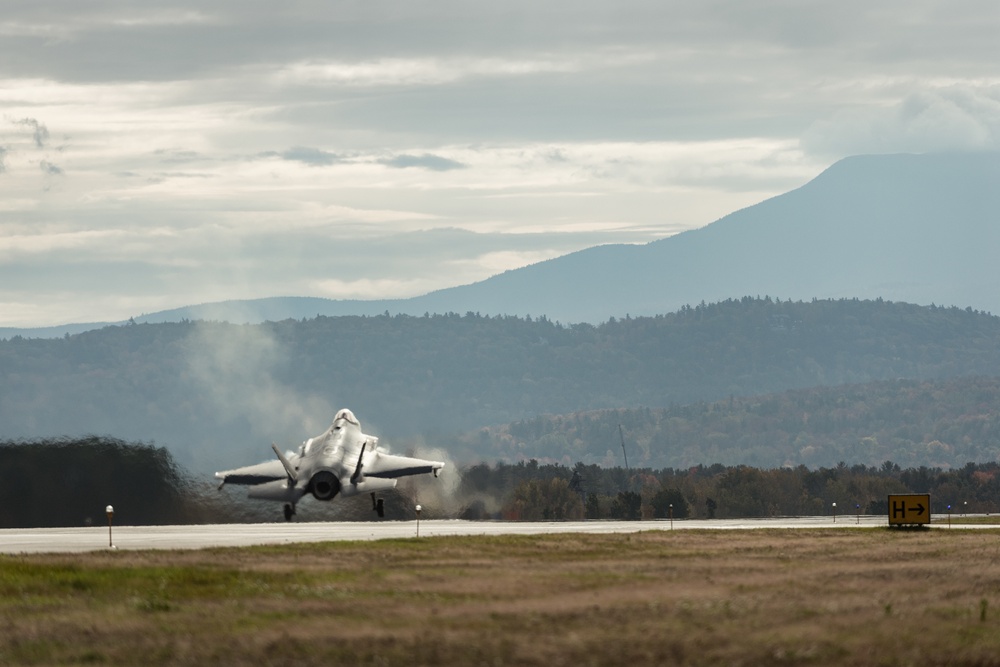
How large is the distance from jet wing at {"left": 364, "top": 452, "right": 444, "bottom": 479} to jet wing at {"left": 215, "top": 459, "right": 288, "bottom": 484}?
5.80 m

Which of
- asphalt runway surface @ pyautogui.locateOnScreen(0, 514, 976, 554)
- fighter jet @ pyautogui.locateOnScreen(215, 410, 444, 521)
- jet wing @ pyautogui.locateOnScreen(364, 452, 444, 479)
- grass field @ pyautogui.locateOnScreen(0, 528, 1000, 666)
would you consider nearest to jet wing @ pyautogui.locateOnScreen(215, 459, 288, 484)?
fighter jet @ pyautogui.locateOnScreen(215, 410, 444, 521)

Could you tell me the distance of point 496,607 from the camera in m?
44.7

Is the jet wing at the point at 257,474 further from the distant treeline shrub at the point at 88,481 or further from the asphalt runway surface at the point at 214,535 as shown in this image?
the distant treeline shrub at the point at 88,481

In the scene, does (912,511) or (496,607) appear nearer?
(496,607)

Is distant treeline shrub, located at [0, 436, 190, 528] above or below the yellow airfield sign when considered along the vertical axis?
above

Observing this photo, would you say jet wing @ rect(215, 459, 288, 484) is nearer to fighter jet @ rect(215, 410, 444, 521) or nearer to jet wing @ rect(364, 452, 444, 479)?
fighter jet @ rect(215, 410, 444, 521)

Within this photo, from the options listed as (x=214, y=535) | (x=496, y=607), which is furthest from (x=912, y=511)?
(x=496, y=607)

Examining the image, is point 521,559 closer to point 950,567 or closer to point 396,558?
point 396,558

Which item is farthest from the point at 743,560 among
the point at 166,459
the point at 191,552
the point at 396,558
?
the point at 166,459

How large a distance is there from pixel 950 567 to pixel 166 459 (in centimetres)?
6503

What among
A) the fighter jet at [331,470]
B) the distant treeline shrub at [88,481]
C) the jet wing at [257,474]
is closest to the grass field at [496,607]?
the fighter jet at [331,470]

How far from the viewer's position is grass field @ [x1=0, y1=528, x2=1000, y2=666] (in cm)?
3678

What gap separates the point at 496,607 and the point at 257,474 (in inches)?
2376

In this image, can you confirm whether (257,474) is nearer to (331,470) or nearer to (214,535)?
(331,470)
